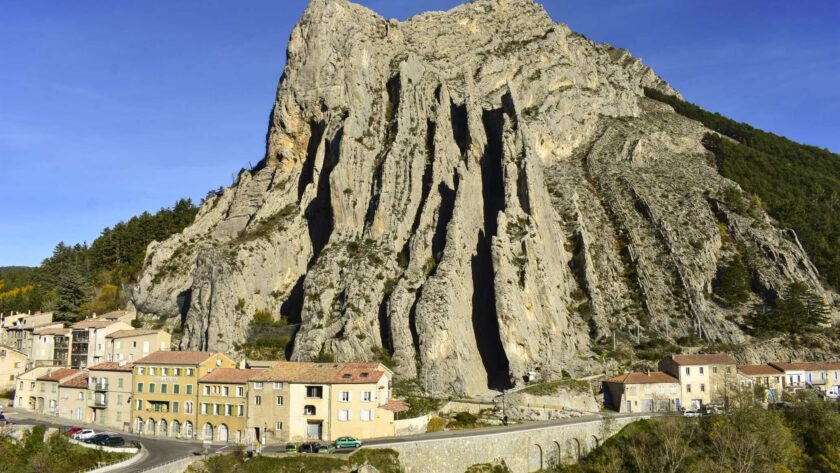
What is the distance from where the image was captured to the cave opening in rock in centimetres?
8338

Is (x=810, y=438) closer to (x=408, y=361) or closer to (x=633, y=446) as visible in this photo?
(x=633, y=446)

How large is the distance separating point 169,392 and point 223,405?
7.20m

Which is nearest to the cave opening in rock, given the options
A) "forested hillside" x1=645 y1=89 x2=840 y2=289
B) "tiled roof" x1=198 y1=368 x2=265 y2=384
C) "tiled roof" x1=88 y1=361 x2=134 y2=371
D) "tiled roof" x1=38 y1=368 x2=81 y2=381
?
"tiled roof" x1=198 y1=368 x2=265 y2=384

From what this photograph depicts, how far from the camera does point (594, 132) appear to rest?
130 metres

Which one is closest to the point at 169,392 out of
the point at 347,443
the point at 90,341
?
the point at 347,443

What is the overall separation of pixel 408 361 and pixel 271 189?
132 ft

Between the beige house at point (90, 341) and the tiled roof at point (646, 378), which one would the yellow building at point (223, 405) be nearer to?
the beige house at point (90, 341)

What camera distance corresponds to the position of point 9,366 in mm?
87438

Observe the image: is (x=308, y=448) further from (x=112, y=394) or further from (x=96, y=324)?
(x=96, y=324)

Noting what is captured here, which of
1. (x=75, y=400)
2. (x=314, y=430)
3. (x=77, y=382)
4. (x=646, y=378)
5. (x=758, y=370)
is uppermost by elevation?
(x=758, y=370)

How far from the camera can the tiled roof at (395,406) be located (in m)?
62.3

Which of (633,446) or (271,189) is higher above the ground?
(271,189)

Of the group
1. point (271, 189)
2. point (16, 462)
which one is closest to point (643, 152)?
point (271, 189)

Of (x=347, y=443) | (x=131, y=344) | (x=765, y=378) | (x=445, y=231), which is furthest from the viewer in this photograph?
(x=445, y=231)
